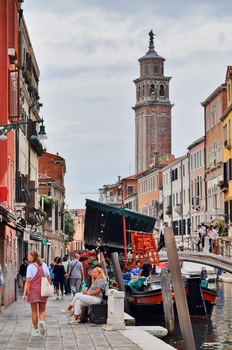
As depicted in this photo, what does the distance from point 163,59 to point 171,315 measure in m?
139

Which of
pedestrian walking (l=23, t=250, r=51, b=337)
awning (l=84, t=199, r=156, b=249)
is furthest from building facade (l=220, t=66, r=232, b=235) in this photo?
pedestrian walking (l=23, t=250, r=51, b=337)

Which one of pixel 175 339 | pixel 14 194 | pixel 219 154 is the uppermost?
pixel 219 154

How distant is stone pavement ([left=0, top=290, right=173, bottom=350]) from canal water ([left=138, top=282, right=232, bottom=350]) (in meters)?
3.28

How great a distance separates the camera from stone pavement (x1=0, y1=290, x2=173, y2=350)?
49.8 feet

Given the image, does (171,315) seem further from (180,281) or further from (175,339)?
(180,281)

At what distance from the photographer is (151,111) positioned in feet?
494

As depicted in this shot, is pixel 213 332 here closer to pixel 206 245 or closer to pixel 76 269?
pixel 76 269

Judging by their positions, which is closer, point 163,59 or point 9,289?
point 9,289

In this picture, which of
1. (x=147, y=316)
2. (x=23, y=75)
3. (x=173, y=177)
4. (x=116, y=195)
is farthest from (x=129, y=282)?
(x=116, y=195)

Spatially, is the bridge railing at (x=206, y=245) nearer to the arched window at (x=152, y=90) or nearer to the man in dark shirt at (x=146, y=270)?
the man in dark shirt at (x=146, y=270)

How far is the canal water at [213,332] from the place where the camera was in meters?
21.8

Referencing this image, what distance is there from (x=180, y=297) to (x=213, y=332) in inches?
280

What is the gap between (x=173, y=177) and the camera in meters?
91.3

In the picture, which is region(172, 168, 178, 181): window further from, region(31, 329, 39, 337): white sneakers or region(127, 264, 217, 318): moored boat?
region(31, 329, 39, 337): white sneakers
